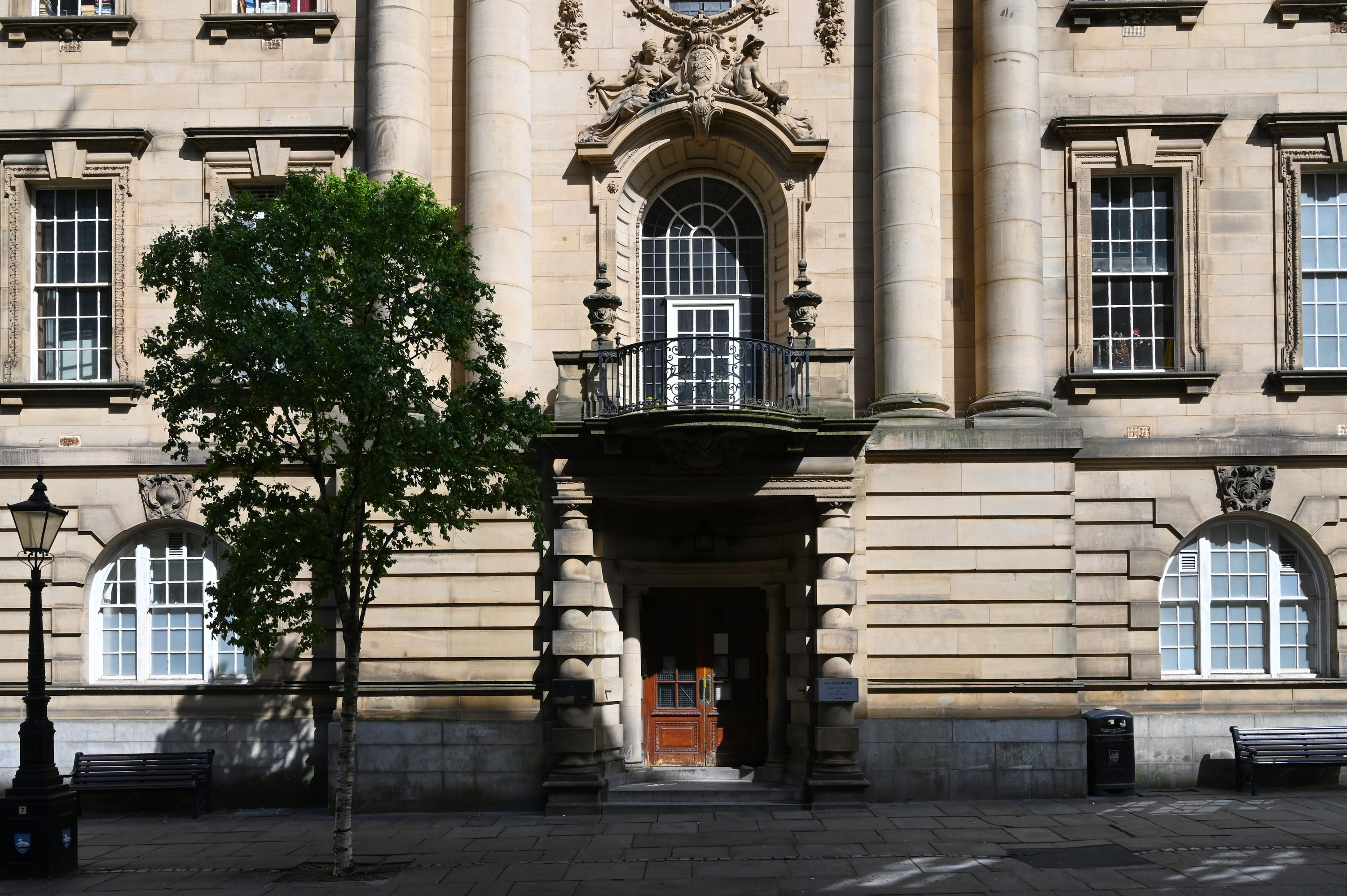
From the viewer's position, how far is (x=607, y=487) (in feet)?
54.1

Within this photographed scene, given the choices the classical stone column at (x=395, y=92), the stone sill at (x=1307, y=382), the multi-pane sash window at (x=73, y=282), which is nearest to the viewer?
the stone sill at (x=1307, y=382)

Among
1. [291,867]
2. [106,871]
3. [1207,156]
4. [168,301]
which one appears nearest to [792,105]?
[1207,156]

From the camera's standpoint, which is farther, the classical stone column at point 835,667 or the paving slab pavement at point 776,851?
the classical stone column at point 835,667

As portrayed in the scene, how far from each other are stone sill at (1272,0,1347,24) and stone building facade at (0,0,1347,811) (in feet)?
0.19

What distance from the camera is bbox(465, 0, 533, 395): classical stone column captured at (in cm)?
1731

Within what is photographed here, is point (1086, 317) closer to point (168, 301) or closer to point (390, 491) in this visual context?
point (390, 491)

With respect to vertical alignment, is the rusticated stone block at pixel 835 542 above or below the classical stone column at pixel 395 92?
below

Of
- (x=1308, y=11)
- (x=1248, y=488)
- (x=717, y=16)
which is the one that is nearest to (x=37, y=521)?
(x=717, y=16)

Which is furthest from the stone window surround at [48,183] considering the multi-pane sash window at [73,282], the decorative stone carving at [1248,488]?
the decorative stone carving at [1248,488]

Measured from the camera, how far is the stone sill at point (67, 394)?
1761cm

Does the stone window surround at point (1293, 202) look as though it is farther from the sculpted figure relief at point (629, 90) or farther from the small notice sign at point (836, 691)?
the sculpted figure relief at point (629, 90)

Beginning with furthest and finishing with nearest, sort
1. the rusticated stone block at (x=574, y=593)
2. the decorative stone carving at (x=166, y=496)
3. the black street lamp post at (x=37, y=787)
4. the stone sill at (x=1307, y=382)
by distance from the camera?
the decorative stone carving at (x=166, y=496), the stone sill at (x=1307, y=382), the rusticated stone block at (x=574, y=593), the black street lamp post at (x=37, y=787)

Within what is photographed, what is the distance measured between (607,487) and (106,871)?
7.71m

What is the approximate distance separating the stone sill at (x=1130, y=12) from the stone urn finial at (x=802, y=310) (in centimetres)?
594
